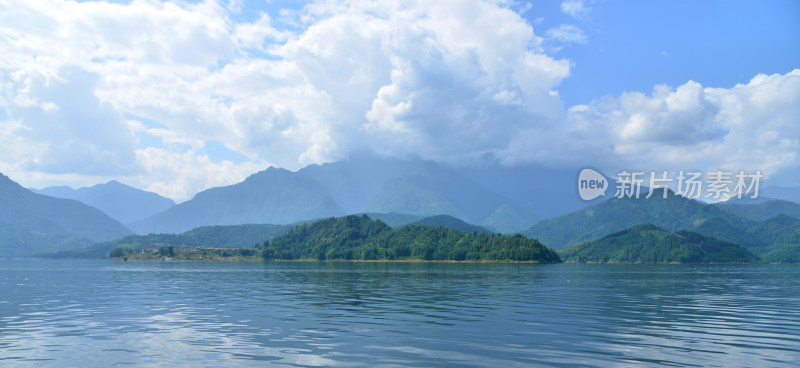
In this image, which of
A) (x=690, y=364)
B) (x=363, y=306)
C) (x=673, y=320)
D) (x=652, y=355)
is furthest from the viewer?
(x=363, y=306)

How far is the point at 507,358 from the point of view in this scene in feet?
138

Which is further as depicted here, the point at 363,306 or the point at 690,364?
the point at 363,306

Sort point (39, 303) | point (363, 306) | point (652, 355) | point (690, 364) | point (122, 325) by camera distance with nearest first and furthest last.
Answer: point (690, 364) → point (652, 355) → point (122, 325) → point (363, 306) → point (39, 303)

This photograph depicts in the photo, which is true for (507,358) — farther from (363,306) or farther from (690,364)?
(363,306)

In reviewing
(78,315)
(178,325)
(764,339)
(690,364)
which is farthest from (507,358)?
(78,315)

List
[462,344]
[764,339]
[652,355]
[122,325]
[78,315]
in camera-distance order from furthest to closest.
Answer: [78,315] → [122,325] → [764,339] → [462,344] → [652,355]

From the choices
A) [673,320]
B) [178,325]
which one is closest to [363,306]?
[178,325]

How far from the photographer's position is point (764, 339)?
5228cm

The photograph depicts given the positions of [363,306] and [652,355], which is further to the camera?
[363,306]

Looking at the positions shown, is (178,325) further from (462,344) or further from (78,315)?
(462,344)

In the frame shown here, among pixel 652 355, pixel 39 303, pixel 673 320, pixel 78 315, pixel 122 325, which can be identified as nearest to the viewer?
pixel 652 355

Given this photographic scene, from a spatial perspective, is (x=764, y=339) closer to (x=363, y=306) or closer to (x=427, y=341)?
(x=427, y=341)

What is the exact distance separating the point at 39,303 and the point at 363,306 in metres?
55.6

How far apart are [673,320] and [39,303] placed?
98.2 meters
